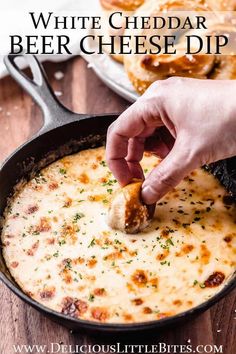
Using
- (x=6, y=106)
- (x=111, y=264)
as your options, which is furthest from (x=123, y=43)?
(x=111, y=264)

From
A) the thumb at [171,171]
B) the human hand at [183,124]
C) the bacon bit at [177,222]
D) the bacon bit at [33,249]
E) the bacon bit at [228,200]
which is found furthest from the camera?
the bacon bit at [228,200]

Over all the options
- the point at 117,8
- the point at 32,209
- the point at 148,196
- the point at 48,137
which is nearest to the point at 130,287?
the point at 148,196

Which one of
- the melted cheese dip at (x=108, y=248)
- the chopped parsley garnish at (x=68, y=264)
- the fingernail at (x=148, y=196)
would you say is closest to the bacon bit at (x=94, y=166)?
the melted cheese dip at (x=108, y=248)

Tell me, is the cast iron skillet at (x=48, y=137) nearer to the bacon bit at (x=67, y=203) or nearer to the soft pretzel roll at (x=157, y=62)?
the bacon bit at (x=67, y=203)

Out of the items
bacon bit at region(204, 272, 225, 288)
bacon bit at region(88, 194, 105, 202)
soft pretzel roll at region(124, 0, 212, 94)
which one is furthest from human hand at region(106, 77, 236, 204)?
soft pretzel roll at region(124, 0, 212, 94)

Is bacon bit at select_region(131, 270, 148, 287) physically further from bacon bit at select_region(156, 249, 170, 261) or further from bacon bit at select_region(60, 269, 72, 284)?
Answer: bacon bit at select_region(60, 269, 72, 284)

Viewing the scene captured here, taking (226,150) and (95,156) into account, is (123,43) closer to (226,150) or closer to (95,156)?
(95,156)
